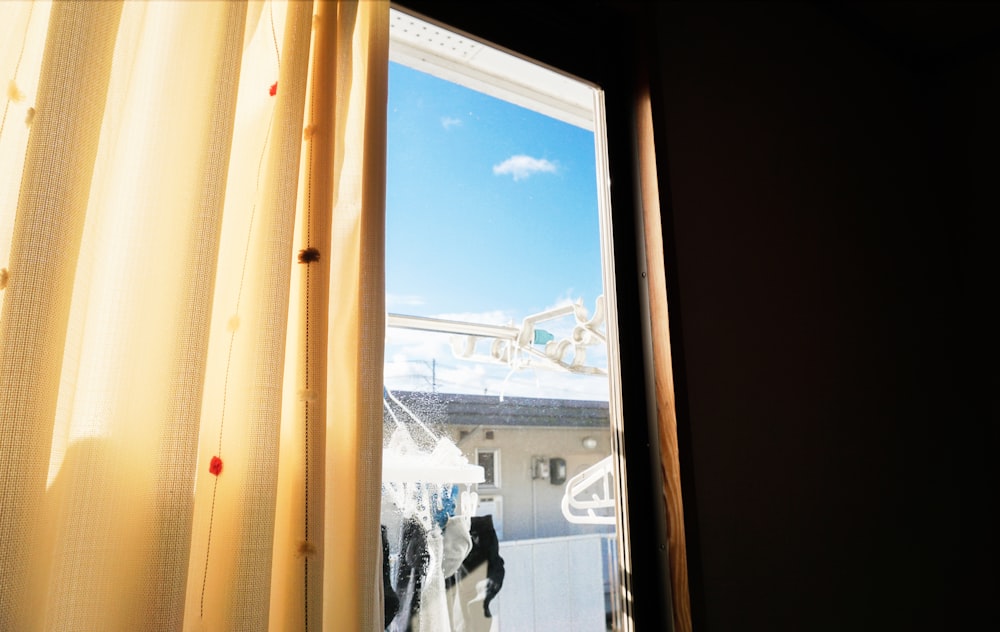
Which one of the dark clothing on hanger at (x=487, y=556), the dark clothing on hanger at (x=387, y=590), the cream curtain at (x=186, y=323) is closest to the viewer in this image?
the cream curtain at (x=186, y=323)

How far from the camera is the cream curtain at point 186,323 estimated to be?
601mm

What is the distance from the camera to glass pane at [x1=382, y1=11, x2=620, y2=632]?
1.00 m

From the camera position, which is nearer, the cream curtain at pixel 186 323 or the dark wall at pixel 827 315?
the cream curtain at pixel 186 323

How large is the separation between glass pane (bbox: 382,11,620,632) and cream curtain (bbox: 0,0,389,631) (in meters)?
0.21

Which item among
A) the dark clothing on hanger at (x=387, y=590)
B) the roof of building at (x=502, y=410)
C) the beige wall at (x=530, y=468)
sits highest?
the roof of building at (x=502, y=410)

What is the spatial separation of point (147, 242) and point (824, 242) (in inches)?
61.6

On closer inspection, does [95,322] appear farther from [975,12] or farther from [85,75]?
[975,12]

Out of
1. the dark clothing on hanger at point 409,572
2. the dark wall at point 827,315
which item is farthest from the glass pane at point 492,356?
the dark wall at point 827,315

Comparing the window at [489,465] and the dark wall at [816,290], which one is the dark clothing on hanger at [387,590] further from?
the dark wall at [816,290]

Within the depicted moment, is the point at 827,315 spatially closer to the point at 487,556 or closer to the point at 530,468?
the point at 530,468

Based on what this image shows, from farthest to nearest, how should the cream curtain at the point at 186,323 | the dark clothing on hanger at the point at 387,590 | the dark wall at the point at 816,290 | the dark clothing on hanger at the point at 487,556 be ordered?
the dark wall at the point at 816,290
the dark clothing on hanger at the point at 487,556
the dark clothing on hanger at the point at 387,590
the cream curtain at the point at 186,323

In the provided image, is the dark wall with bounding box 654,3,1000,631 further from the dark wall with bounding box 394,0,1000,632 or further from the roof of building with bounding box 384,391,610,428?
the roof of building with bounding box 384,391,610,428

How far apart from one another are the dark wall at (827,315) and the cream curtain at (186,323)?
67cm

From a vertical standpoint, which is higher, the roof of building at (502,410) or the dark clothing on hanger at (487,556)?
the roof of building at (502,410)
